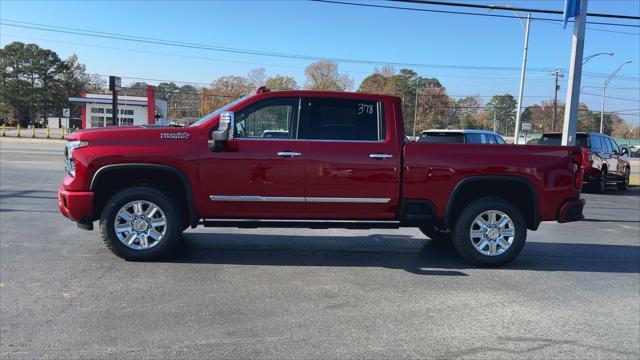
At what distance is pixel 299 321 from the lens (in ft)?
14.2

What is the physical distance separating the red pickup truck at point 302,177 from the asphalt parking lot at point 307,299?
506 millimetres

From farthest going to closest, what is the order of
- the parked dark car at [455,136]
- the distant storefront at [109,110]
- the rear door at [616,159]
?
the distant storefront at [109,110] → the rear door at [616,159] → the parked dark car at [455,136]

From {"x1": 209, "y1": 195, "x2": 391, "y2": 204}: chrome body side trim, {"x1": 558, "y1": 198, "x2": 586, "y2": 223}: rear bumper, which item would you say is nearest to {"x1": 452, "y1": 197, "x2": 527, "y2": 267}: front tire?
{"x1": 558, "y1": 198, "x2": 586, "y2": 223}: rear bumper

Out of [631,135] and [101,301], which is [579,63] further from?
[631,135]

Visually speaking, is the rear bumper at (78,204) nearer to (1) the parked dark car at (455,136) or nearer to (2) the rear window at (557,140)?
(1) the parked dark car at (455,136)

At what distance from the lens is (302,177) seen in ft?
19.4

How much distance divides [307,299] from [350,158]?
5.95 ft

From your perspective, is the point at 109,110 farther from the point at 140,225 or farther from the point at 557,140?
the point at 140,225

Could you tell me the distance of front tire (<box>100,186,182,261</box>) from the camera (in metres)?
5.84

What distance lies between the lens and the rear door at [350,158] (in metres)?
5.93

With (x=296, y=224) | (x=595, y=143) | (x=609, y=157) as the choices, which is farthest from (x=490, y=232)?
(x=609, y=157)

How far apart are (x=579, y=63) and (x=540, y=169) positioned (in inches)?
260

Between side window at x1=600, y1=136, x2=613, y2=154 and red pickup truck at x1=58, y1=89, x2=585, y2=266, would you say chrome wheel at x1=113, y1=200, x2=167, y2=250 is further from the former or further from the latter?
side window at x1=600, y1=136, x2=613, y2=154

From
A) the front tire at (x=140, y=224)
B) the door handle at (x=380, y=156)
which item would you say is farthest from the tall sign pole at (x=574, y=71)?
the front tire at (x=140, y=224)
